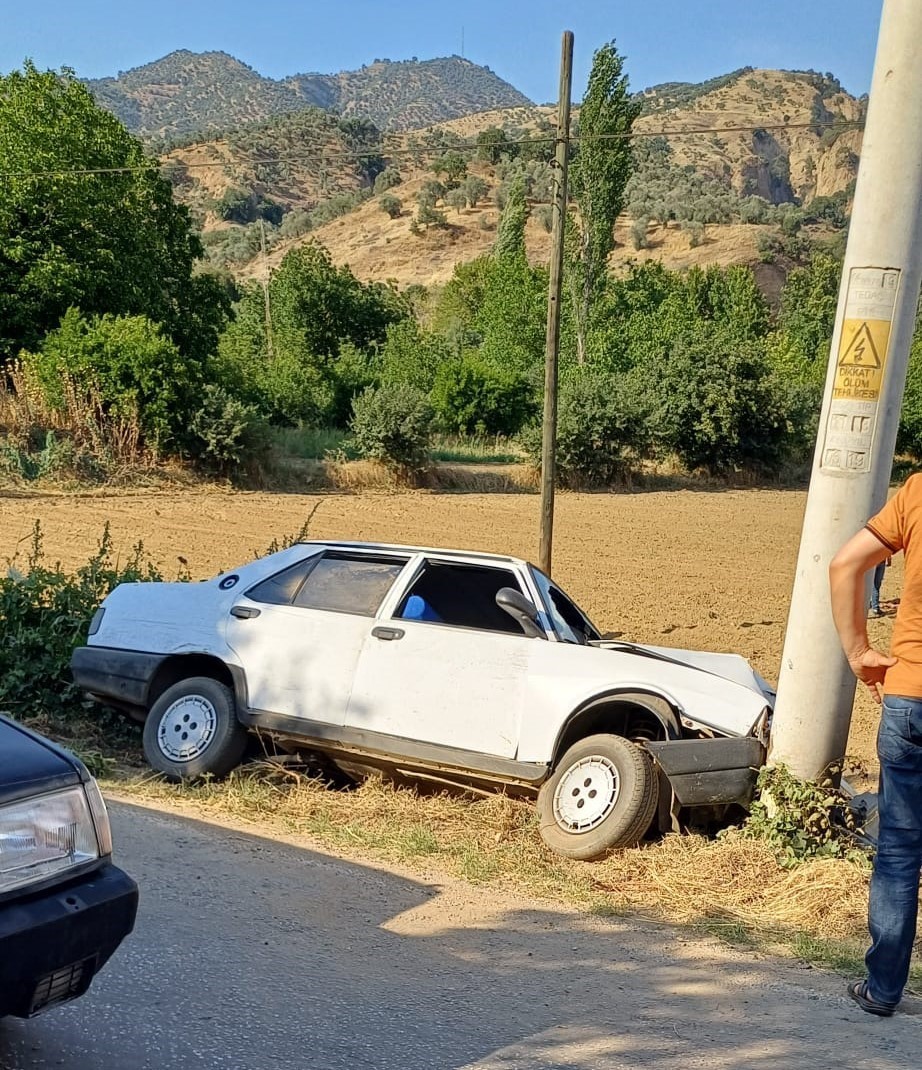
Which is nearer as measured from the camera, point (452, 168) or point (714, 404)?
point (714, 404)

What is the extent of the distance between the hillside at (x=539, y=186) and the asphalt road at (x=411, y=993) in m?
66.5

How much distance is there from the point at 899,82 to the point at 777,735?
3338mm

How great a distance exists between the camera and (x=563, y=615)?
7.12m

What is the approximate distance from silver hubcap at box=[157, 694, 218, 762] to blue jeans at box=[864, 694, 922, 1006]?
4.08 metres

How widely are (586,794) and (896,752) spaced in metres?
2.23

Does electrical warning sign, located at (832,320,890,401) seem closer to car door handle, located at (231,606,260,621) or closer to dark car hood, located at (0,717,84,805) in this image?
car door handle, located at (231,606,260,621)

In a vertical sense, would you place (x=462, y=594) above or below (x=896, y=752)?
below

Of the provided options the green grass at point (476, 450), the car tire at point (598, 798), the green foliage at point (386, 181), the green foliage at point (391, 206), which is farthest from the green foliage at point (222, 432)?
the green foliage at point (386, 181)

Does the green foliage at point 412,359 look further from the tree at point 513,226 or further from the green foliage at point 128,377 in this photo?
the tree at point 513,226

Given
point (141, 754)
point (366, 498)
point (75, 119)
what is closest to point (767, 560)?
point (366, 498)

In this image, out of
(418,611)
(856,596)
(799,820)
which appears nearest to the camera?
(856,596)

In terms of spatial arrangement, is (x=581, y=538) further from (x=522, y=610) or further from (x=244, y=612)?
(x=522, y=610)

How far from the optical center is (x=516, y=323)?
182ft

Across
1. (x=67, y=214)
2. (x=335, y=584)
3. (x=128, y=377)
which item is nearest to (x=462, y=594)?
(x=335, y=584)
